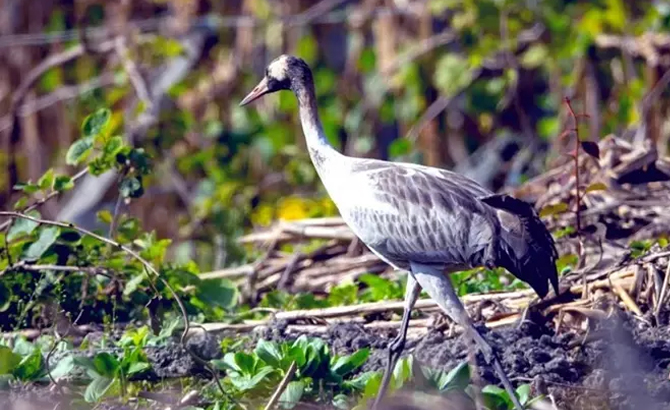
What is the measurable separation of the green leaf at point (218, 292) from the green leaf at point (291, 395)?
170 centimetres

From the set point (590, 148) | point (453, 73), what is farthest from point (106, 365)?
point (453, 73)

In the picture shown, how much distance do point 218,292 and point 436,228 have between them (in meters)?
1.64

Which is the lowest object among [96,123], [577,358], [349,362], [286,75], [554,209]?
[577,358]

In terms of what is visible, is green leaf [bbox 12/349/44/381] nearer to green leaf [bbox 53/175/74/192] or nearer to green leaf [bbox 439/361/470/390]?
green leaf [bbox 53/175/74/192]

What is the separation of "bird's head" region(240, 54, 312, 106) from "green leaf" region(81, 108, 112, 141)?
0.74m

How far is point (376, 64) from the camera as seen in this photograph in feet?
38.7

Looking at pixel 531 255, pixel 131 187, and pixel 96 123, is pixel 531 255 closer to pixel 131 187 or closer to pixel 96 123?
pixel 131 187

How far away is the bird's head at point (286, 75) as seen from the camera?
20.5 ft

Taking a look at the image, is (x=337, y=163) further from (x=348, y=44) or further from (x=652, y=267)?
(x=348, y=44)

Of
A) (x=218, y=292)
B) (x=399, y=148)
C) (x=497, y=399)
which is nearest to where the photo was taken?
(x=497, y=399)

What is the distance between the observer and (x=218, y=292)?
691 cm

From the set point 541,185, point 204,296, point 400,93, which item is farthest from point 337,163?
point 400,93

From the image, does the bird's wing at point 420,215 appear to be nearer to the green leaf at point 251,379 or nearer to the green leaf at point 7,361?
the green leaf at point 251,379

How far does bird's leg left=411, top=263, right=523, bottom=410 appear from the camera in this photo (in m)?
5.22
